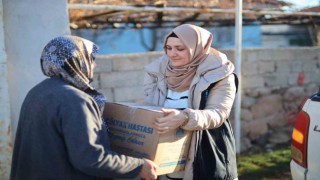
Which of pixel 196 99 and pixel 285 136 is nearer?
pixel 196 99

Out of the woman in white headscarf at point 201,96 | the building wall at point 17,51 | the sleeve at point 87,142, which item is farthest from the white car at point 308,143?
the building wall at point 17,51

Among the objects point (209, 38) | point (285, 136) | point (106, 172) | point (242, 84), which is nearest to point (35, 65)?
point (209, 38)

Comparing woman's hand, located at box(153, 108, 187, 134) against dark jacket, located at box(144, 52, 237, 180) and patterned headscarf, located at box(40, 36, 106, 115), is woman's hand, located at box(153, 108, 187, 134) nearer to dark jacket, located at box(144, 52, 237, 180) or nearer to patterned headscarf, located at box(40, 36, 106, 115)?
dark jacket, located at box(144, 52, 237, 180)

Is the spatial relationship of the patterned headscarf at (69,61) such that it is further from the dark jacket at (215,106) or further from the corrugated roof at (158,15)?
the corrugated roof at (158,15)

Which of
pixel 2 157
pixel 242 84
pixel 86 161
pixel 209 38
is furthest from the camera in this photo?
pixel 242 84

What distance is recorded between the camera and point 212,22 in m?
6.94

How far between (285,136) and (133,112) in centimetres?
490

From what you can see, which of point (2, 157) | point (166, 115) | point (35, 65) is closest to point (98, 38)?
point (35, 65)

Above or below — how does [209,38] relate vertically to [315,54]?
above

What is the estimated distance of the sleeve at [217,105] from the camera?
229cm

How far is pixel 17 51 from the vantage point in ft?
13.1

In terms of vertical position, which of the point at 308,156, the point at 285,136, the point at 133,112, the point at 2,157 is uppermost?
the point at 133,112

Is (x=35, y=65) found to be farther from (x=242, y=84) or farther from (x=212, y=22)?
(x=212, y=22)

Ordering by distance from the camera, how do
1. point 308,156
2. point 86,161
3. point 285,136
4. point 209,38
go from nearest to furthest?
point 86,161
point 209,38
point 308,156
point 285,136
